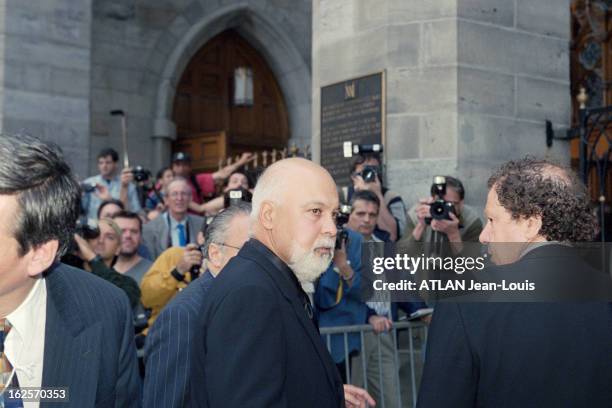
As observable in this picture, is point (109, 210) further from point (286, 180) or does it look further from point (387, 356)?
point (286, 180)

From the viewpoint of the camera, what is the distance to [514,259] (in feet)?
9.08

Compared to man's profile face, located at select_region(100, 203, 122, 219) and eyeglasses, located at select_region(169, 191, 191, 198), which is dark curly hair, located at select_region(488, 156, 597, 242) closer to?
man's profile face, located at select_region(100, 203, 122, 219)

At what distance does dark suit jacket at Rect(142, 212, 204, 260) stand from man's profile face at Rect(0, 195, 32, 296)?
5.34m

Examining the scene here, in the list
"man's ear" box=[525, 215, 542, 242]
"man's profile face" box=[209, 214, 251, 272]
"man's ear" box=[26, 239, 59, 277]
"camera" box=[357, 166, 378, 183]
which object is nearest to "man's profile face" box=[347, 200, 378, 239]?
"camera" box=[357, 166, 378, 183]

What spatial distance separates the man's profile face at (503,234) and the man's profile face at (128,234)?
4.30m

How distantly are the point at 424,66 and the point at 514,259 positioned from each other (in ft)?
14.9

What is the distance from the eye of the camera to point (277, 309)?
2.70 m

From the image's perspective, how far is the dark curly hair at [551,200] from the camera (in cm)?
271

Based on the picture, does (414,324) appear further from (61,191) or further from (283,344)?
A: (61,191)

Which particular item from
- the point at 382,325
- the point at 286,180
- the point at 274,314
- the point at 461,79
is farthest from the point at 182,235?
the point at 274,314

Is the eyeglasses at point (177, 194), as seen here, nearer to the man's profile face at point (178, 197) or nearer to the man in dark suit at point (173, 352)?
the man's profile face at point (178, 197)

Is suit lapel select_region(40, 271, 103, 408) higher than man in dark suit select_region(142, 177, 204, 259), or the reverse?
man in dark suit select_region(142, 177, 204, 259)

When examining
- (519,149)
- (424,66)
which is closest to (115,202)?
(424,66)

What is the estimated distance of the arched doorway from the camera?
47.4 feet
